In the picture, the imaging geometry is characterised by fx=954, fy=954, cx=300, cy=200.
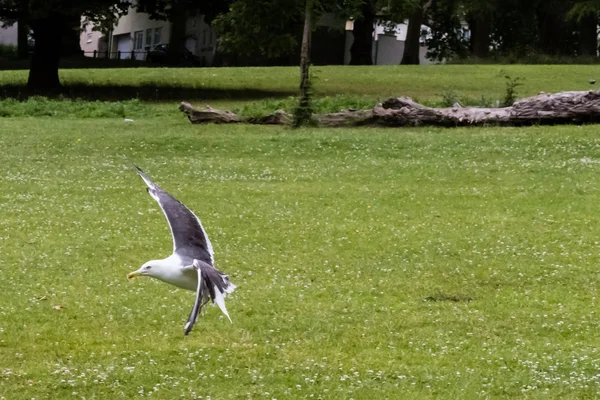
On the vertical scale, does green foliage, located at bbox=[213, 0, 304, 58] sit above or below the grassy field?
above

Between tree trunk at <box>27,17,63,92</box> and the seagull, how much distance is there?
2746cm

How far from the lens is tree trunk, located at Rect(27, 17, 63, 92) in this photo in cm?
3325

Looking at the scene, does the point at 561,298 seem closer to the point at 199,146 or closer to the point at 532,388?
the point at 532,388

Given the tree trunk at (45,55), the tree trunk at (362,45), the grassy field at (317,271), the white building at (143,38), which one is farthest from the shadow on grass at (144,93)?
the white building at (143,38)

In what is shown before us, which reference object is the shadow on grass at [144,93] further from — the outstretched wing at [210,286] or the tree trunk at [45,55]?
the outstretched wing at [210,286]

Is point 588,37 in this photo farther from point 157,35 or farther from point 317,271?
point 317,271

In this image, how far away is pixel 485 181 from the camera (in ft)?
51.1

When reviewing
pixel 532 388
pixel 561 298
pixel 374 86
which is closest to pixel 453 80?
pixel 374 86

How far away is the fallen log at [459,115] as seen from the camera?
21.1m

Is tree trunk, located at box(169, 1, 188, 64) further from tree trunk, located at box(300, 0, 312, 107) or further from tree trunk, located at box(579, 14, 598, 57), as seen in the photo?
tree trunk, located at box(300, 0, 312, 107)

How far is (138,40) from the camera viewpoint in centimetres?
7638

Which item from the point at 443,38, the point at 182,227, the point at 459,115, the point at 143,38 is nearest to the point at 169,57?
the point at 143,38

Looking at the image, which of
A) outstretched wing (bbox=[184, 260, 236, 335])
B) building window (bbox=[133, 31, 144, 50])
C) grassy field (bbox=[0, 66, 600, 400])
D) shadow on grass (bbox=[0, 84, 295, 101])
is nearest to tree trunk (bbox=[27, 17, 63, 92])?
shadow on grass (bbox=[0, 84, 295, 101])

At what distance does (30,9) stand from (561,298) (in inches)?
988
